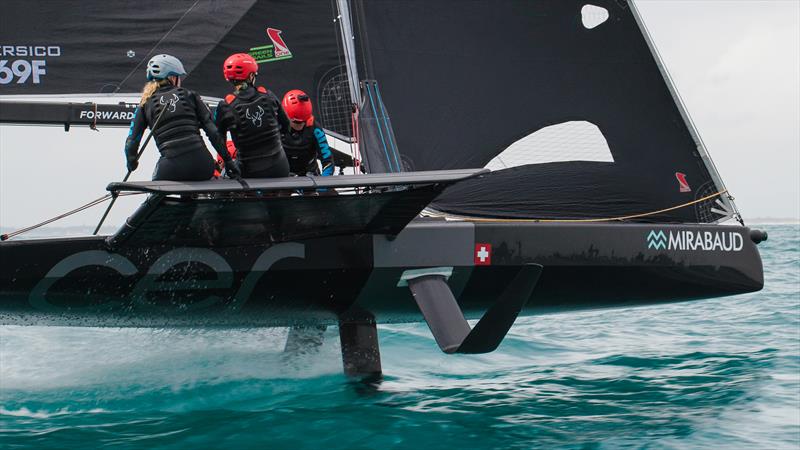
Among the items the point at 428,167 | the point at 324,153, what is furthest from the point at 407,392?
the point at 324,153

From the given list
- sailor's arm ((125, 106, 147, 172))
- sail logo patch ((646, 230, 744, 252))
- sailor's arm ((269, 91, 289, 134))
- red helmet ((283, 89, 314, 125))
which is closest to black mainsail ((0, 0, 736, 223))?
sail logo patch ((646, 230, 744, 252))

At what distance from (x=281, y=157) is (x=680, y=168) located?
2.65 m

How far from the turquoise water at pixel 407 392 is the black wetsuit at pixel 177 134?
130cm

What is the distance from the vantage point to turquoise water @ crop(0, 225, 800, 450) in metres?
4.45

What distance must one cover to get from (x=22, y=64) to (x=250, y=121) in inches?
84.8

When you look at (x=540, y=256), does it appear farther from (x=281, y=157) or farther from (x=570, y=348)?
(x=570, y=348)

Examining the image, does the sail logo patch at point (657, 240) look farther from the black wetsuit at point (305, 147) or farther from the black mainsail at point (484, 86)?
the black wetsuit at point (305, 147)

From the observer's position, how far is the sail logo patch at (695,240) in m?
5.33

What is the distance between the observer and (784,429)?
459 centimetres

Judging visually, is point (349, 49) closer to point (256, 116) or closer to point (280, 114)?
point (280, 114)

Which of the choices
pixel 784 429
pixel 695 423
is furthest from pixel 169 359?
pixel 784 429

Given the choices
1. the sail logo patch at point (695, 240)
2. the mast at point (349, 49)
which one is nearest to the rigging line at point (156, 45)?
the mast at point (349, 49)

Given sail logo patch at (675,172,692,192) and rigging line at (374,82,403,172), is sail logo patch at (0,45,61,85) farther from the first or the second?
sail logo patch at (675,172,692,192)

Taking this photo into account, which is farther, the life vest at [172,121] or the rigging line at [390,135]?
the rigging line at [390,135]
